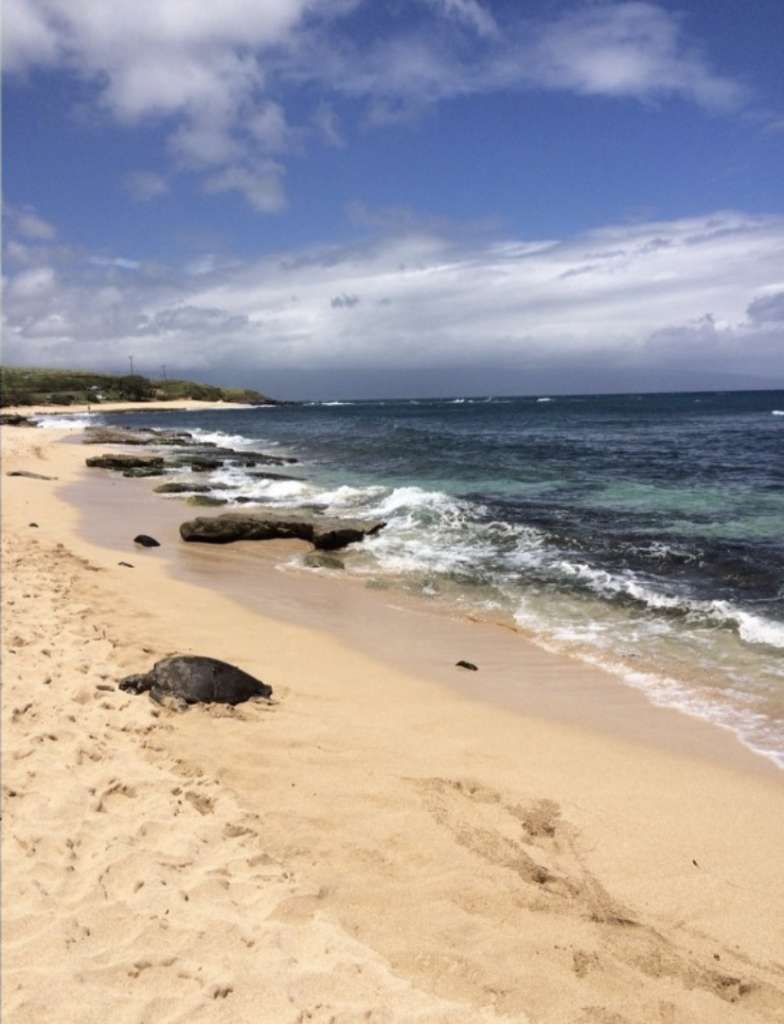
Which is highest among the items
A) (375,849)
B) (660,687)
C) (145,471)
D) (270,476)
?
(145,471)

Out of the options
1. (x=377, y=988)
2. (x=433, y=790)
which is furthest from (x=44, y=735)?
(x=377, y=988)

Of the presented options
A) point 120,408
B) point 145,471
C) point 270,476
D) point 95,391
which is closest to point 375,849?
point 270,476

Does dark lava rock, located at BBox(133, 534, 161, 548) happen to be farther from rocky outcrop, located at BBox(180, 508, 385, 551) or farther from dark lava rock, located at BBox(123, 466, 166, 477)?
dark lava rock, located at BBox(123, 466, 166, 477)

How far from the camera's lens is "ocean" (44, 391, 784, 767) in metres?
8.39

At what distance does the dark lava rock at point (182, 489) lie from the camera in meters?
23.0

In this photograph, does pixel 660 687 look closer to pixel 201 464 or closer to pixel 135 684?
pixel 135 684

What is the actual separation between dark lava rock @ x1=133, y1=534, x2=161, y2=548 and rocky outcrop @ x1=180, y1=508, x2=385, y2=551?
0.62m

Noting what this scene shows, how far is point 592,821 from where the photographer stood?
16.2 feet

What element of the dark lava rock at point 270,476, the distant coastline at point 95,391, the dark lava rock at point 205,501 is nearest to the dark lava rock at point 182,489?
the dark lava rock at point 205,501

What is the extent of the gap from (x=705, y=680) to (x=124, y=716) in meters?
6.22

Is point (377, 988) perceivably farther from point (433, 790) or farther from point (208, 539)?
point (208, 539)

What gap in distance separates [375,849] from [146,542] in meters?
11.7

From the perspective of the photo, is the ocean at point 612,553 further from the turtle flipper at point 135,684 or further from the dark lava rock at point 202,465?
the turtle flipper at point 135,684

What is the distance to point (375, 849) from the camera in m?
4.48
